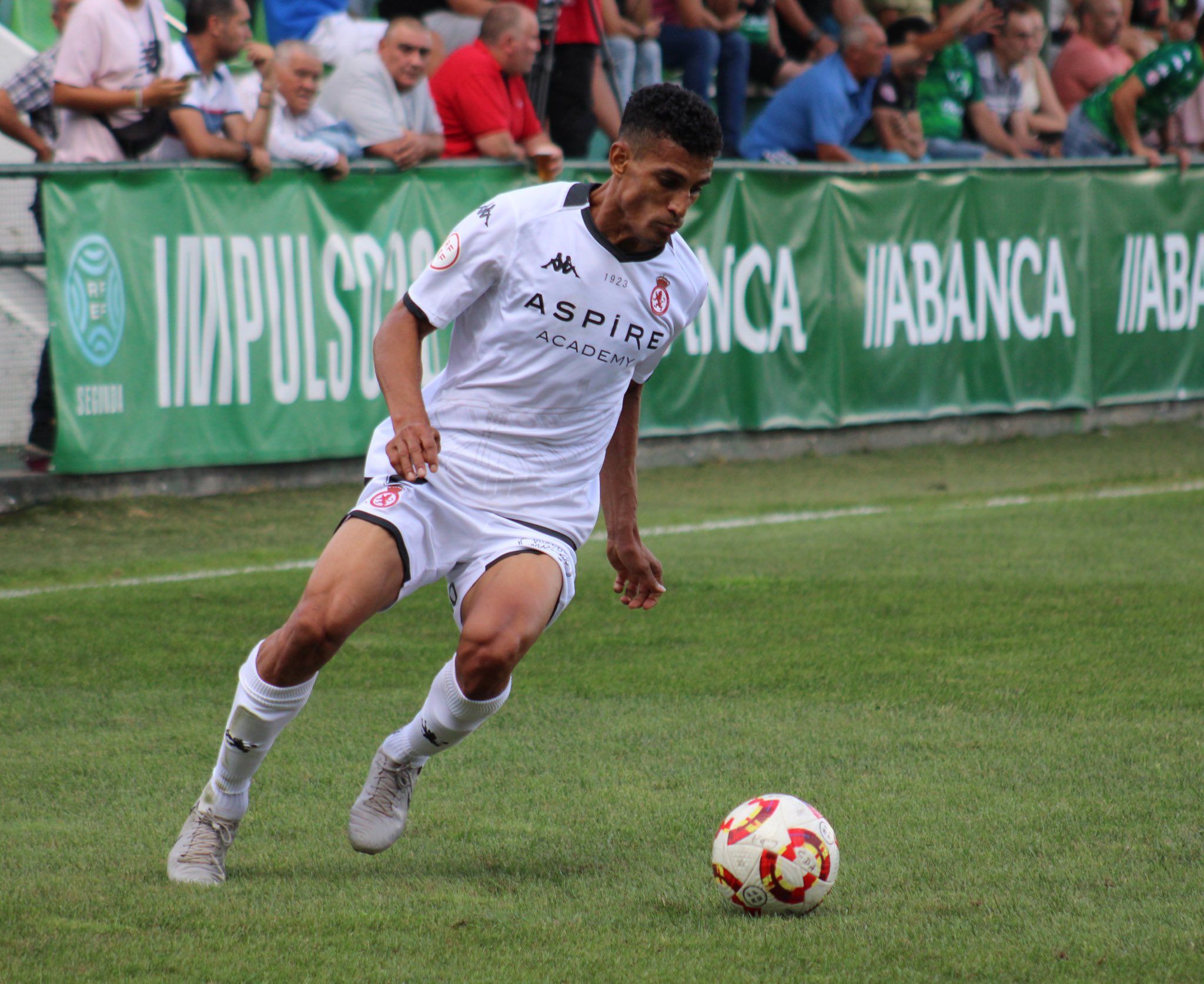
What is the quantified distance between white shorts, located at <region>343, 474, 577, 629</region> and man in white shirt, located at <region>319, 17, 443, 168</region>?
269 inches

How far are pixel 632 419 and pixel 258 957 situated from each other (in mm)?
1951

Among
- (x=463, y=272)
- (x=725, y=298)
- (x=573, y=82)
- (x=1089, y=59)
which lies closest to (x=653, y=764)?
(x=463, y=272)

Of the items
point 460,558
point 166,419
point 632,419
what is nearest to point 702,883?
point 460,558

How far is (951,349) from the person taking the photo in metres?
13.8

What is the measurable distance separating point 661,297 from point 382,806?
5.21 feet

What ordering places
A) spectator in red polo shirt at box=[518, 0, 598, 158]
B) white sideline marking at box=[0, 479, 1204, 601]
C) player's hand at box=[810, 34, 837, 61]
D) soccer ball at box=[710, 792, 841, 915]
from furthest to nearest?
player's hand at box=[810, 34, 837, 61] → spectator in red polo shirt at box=[518, 0, 598, 158] → white sideline marking at box=[0, 479, 1204, 601] → soccer ball at box=[710, 792, 841, 915]

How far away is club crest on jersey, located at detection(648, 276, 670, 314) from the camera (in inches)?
180

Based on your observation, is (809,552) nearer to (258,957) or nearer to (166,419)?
(166,419)

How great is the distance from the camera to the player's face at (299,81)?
10.5 m

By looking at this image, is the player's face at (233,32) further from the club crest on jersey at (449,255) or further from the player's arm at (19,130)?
the club crest on jersey at (449,255)

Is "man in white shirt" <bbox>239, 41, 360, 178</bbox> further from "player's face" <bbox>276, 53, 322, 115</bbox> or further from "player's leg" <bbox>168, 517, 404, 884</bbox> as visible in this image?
"player's leg" <bbox>168, 517, 404, 884</bbox>

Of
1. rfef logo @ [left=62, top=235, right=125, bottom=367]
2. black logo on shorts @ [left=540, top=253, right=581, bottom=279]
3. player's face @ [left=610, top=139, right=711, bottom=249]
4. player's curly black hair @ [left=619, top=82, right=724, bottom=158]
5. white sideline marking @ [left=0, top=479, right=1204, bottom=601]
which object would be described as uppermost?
player's curly black hair @ [left=619, top=82, right=724, bottom=158]

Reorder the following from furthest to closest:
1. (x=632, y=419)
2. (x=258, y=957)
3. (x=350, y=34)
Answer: (x=350, y=34)
(x=632, y=419)
(x=258, y=957)

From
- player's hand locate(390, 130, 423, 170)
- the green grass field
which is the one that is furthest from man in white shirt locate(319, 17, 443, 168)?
the green grass field
